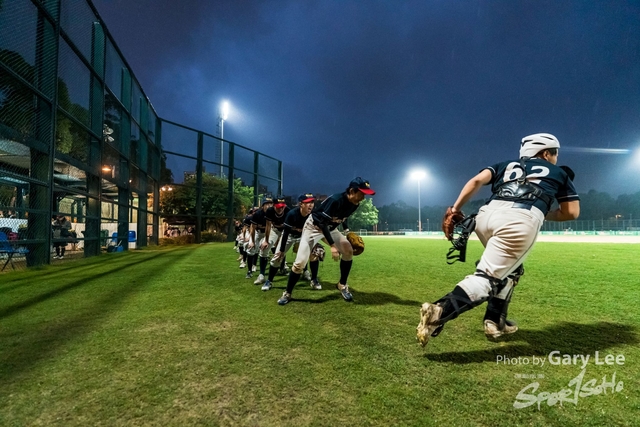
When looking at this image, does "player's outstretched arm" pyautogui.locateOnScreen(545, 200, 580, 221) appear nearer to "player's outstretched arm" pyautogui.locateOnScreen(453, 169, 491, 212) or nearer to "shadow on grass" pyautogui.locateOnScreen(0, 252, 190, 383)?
"player's outstretched arm" pyautogui.locateOnScreen(453, 169, 491, 212)

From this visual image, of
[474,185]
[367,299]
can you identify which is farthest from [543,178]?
[367,299]

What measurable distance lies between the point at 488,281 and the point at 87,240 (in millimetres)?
12233

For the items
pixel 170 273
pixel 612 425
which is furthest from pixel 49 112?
pixel 612 425

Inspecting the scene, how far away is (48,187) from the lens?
26.8ft

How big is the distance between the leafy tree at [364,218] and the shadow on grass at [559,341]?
235 feet

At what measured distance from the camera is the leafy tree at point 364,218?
75.5 m

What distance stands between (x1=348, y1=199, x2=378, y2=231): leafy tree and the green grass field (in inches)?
2780

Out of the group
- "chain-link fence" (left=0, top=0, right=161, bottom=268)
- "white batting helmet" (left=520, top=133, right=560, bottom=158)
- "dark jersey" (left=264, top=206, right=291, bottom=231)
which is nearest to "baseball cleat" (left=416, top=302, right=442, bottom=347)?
"white batting helmet" (left=520, top=133, right=560, bottom=158)

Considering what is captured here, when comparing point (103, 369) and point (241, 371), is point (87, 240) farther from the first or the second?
point (241, 371)

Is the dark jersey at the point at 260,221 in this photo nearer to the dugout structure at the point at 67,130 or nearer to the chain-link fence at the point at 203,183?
the dugout structure at the point at 67,130

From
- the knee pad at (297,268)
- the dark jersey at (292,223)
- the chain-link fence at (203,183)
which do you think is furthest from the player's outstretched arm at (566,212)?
the chain-link fence at (203,183)

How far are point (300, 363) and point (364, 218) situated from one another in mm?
74888

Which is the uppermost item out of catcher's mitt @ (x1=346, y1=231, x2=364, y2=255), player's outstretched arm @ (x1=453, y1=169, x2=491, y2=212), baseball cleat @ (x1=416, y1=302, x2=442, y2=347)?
player's outstretched arm @ (x1=453, y1=169, x2=491, y2=212)

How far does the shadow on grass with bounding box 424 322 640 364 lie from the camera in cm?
268
